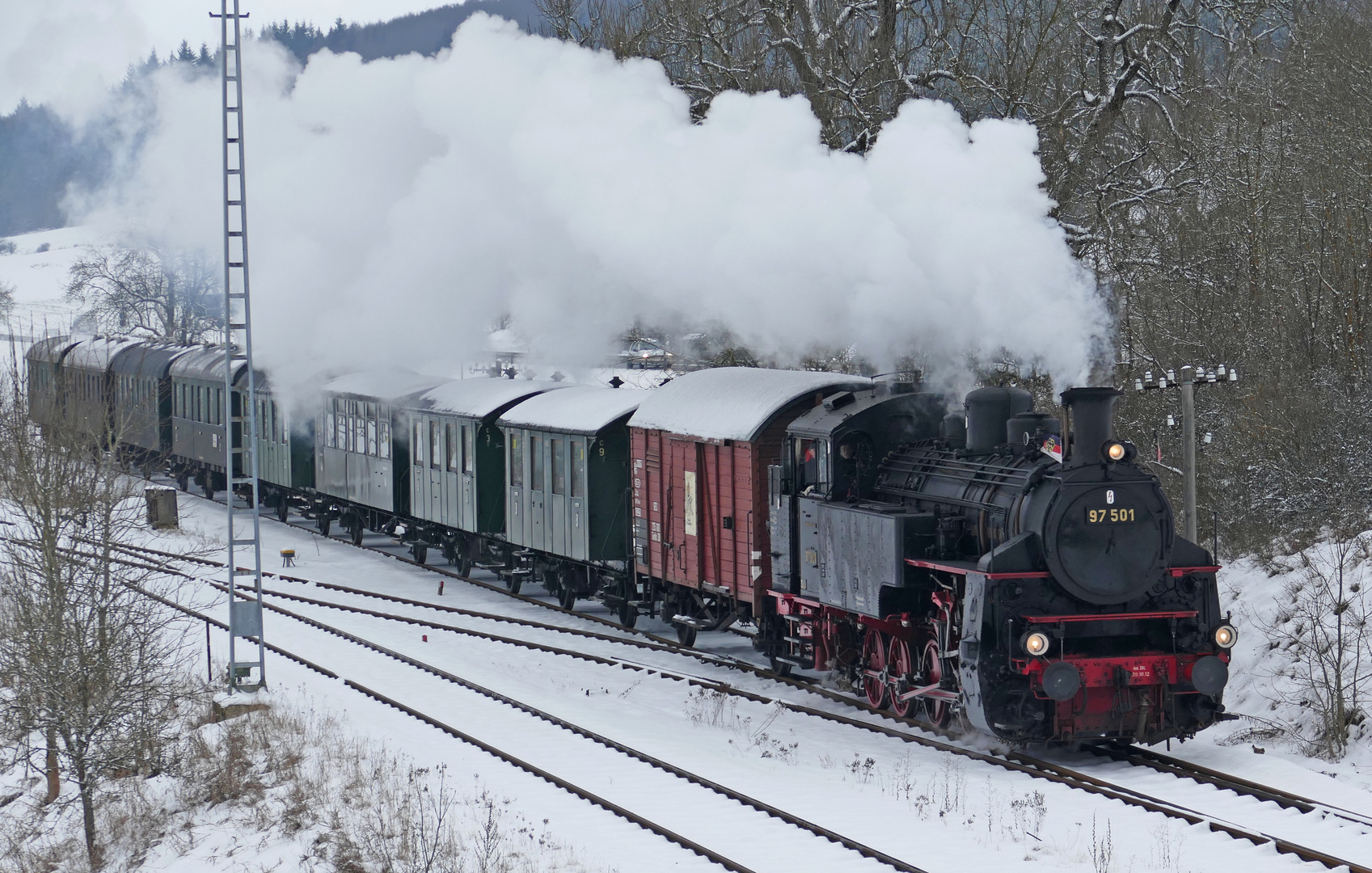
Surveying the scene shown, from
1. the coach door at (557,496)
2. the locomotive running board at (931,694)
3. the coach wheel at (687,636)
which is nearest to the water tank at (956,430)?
the locomotive running board at (931,694)

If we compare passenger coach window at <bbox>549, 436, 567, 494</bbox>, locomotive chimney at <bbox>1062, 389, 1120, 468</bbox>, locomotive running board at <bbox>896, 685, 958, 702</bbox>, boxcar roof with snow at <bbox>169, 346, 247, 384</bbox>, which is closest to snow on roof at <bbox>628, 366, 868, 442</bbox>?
passenger coach window at <bbox>549, 436, 567, 494</bbox>

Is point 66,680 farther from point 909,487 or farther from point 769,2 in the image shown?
point 769,2

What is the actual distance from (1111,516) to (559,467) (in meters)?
10.3

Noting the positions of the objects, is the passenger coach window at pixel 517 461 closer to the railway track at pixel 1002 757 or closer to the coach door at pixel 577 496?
the coach door at pixel 577 496

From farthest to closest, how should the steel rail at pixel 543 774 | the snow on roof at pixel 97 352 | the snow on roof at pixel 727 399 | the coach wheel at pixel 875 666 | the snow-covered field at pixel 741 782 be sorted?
the snow on roof at pixel 97 352 < the snow on roof at pixel 727 399 < the coach wheel at pixel 875 666 < the steel rail at pixel 543 774 < the snow-covered field at pixel 741 782

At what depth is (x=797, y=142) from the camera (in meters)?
16.1

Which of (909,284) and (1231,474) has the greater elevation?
(909,284)

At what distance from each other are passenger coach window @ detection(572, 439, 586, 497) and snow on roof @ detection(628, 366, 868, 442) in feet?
4.14

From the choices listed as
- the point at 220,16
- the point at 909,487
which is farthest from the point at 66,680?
the point at 909,487

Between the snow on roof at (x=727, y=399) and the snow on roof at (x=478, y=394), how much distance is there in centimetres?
468

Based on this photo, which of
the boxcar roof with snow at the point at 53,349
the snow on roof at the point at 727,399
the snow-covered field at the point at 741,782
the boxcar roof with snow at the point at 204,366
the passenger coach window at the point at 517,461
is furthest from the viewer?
the boxcar roof with snow at the point at 53,349

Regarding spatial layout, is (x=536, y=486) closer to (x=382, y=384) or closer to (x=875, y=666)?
(x=382, y=384)

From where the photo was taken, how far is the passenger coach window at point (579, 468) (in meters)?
18.8

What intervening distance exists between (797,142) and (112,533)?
917 centimetres
